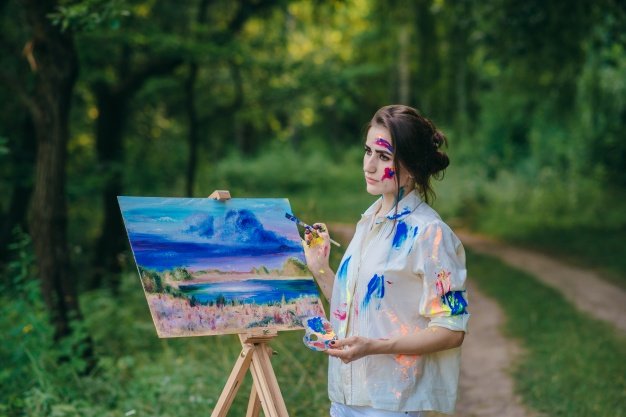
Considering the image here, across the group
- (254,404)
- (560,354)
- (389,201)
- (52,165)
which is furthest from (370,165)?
(560,354)

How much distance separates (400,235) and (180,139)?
38.4 ft

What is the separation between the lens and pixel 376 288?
2625 millimetres

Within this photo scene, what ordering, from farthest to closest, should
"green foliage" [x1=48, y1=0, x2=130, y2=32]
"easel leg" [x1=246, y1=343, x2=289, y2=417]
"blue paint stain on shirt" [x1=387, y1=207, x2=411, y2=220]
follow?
"green foliage" [x1=48, y1=0, x2=130, y2=32] → "easel leg" [x1=246, y1=343, x2=289, y2=417] → "blue paint stain on shirt" [x1=387, y1=207, x2=411, y2=220]

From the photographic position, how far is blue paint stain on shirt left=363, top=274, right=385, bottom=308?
262cm

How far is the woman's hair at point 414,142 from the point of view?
2660 millimetres

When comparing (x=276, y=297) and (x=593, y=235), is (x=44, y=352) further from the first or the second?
(x=593, y=235)

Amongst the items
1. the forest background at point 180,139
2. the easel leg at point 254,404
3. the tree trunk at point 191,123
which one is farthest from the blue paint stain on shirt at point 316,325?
the tree trunk at point 191,123

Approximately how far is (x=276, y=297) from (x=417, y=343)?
0.82 meters

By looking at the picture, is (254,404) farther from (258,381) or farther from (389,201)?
(389,201)

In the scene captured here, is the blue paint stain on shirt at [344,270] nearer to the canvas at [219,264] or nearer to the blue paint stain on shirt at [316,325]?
the blue paint stain on shirt at [316,325]

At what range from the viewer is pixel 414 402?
103 inches

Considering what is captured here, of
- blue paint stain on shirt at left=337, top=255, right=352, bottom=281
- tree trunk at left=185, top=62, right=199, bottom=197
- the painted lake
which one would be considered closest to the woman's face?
blue paint stain on shirt at left=337, top=255, right=352, bottom=281

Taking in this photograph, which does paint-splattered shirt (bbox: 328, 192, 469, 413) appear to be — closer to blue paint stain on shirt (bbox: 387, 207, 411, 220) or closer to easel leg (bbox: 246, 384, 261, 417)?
blue paint stain on shirt (bbox: 387, 207, 411, 220)

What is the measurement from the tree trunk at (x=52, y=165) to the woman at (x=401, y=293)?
3.72 m
